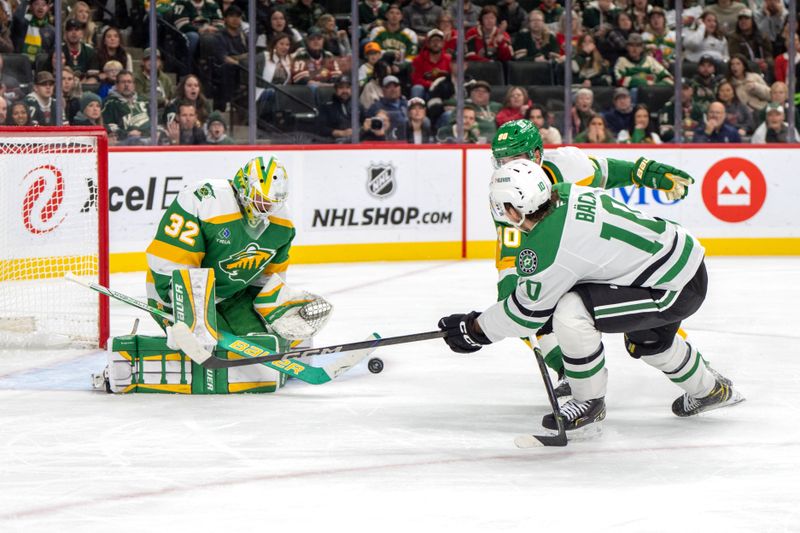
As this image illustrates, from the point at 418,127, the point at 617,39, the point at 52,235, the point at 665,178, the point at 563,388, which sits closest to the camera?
the point at 665,178

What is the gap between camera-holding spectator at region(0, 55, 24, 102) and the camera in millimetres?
7685

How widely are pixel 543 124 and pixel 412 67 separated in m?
1.00

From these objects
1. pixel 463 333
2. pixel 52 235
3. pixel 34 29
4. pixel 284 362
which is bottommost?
pixel 284 362

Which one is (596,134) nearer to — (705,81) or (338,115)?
(705,81)

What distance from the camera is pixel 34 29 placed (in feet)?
26.1

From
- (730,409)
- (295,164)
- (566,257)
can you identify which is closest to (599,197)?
(566,257)

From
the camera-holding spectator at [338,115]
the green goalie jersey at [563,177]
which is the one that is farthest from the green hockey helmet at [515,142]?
the camera-holding spectator at [338,115]

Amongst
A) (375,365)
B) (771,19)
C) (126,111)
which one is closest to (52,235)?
(375,365)

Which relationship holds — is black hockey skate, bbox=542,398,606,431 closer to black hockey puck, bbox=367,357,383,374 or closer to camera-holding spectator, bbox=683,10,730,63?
black hockey puck, bbox=367,357,383,374

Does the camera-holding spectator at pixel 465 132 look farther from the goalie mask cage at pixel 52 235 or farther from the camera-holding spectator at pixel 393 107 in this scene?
the goalie mask cage at pixel 52 235

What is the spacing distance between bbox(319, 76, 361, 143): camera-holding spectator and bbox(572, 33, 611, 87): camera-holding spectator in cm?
162

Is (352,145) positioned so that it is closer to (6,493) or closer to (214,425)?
(214,425)

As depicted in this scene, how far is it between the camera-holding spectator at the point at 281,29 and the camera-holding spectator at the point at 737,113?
3.07 meters

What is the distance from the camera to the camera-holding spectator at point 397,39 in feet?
30.1
